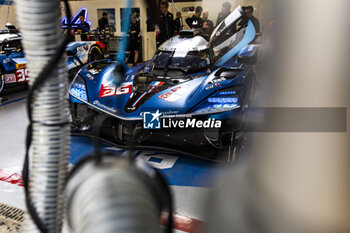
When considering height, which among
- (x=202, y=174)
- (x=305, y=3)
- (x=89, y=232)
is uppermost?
(x=305, y=3)

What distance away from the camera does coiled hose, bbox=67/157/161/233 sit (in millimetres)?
391

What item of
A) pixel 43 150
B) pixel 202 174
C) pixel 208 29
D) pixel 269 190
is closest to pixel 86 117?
pixel 202 174

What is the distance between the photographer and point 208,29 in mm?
6082

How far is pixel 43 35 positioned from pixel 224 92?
6.27 ft

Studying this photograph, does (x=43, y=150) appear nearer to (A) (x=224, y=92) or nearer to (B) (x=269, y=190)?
(B) (x=269, y=190)

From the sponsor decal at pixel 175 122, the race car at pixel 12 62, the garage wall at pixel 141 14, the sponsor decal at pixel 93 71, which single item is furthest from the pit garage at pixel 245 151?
the garage wall at pixel 141 14

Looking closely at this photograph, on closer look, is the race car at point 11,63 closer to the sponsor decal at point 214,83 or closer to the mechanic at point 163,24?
the mechanic at point 163,24

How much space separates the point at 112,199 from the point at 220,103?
6.26ft

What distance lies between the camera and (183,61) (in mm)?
3055

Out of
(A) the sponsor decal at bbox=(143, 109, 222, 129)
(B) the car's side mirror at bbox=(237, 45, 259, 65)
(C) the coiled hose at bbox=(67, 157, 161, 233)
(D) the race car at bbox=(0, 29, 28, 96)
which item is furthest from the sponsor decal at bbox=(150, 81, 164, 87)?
(D) the race car at bbox=(0, 29, 28, 96)

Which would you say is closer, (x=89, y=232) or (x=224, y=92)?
(x=89, y=232)

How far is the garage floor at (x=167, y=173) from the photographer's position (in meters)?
1.87

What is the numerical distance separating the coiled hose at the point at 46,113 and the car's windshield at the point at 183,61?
2.51 meters

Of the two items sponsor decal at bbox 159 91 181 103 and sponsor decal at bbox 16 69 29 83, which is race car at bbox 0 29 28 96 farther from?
sponsor decal at bbox 159 91 181 103
